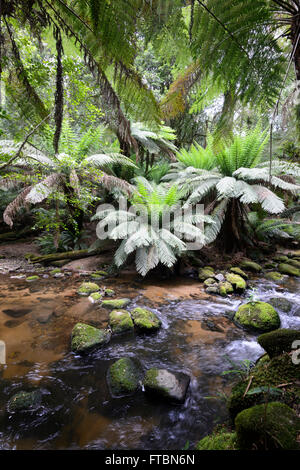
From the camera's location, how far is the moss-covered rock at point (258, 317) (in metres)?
2.34

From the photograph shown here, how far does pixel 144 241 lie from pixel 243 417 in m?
2.61

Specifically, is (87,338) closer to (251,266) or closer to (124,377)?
(124,377)

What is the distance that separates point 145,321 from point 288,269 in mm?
Result: 3426

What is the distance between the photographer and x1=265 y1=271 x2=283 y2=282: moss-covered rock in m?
4.08

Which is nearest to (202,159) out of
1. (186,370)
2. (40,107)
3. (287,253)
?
(287,253)

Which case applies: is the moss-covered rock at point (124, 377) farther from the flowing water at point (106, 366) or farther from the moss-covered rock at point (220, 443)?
the moss-covered rock at point (220, 443)

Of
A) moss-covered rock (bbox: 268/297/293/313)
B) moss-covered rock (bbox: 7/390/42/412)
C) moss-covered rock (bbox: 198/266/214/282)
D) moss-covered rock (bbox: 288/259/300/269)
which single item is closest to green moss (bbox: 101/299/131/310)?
moss-covered rock (bbox: 7/390/42/412)

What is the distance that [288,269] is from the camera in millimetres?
4375

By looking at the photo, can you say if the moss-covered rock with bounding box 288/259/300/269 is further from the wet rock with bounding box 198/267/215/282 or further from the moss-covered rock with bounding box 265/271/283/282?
the wet rock with bounding box 198/267/215/282

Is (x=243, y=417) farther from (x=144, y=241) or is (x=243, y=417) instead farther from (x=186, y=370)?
(x=144, y=241)

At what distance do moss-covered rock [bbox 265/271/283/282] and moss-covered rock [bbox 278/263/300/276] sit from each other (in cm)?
24

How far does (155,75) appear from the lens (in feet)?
22.2

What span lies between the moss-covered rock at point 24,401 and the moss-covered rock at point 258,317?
199 cm

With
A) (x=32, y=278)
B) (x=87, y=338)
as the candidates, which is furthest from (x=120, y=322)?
(x=32, y=278)
